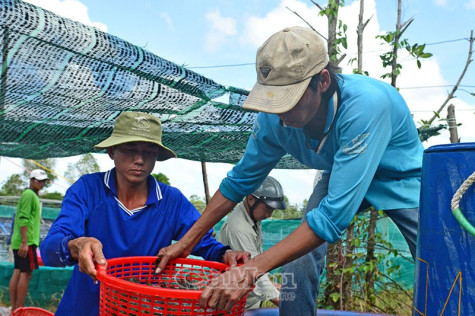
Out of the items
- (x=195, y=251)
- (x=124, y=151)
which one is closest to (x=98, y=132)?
(x=124, y=151)

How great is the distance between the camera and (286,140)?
2.12 m

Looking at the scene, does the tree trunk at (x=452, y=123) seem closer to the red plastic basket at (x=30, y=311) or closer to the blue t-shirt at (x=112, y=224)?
the blue t-shirt at (x=112, y=224)

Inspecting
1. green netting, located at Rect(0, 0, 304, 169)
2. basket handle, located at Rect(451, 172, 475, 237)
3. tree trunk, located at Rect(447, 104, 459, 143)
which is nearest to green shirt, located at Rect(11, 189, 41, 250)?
green netting, located at Rect(0, 0, 304, 169)

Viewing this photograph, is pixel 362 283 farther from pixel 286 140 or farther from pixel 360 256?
pixel 286 140

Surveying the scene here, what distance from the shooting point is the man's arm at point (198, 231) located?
2.00 meters

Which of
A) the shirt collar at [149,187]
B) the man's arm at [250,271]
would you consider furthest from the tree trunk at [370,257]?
the man's arm at [250,271]

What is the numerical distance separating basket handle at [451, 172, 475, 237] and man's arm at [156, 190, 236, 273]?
113 centimetres

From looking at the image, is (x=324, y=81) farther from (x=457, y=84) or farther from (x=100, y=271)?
(x=457, y=84)

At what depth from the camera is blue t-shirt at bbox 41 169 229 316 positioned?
2055 mm

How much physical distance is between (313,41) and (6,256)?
333 inches

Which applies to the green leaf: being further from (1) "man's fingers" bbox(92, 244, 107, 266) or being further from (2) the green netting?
(1) "man's fingers" bbox(92, 244, 107, 266)

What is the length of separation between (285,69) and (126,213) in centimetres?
102

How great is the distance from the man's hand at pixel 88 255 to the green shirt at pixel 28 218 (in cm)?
456

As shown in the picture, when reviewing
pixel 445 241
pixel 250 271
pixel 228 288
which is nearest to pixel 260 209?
pixel 250 271
